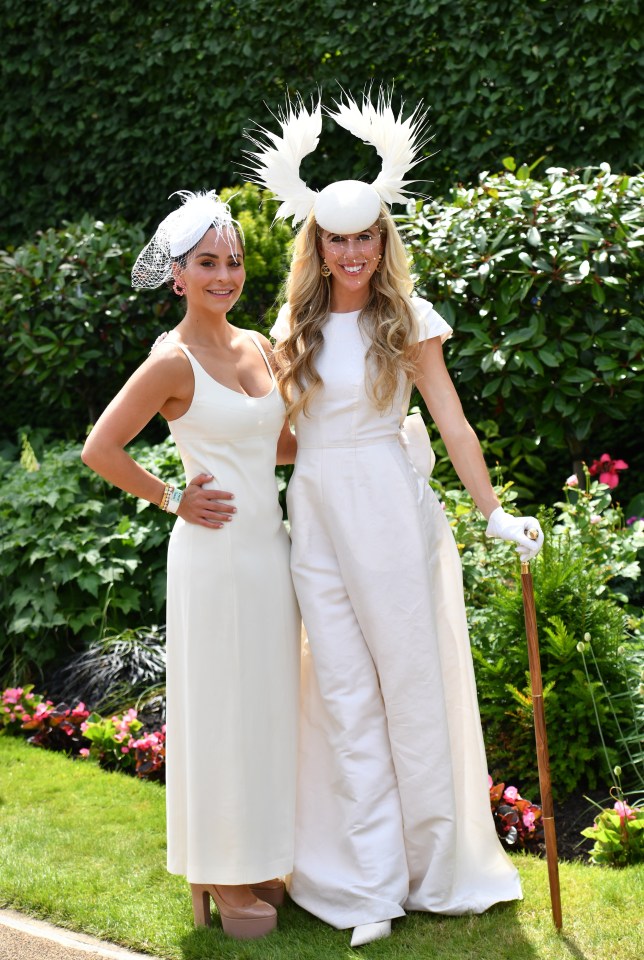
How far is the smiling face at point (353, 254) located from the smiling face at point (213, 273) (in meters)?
0.26

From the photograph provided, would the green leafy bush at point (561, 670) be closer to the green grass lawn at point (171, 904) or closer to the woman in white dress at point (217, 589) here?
the green grass lawn at point (171, 904)

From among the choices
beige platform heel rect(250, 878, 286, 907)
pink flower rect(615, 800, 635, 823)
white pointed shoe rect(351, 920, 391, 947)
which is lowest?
white pointed shoe rect(351, 920, 391, 947)

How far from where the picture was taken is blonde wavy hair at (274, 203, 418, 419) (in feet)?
10.1

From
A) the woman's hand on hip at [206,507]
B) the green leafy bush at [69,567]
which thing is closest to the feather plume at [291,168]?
the woman's hand on hip at [206,507]

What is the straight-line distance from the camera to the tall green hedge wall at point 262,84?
5797mm

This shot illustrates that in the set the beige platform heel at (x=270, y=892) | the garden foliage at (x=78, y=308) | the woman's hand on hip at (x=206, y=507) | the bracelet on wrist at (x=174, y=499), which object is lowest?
the beige platform heel at (x=270, y=892)

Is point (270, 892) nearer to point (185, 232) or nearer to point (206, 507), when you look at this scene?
point (206, 507)

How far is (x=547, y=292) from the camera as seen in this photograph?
15.5ft

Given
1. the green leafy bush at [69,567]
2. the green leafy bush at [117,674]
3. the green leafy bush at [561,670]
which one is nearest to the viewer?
the green leafy bush at [561,670]

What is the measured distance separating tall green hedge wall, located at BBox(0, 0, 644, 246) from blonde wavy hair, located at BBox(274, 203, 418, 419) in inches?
118

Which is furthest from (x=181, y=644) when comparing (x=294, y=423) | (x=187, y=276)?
(x=187, y=276)

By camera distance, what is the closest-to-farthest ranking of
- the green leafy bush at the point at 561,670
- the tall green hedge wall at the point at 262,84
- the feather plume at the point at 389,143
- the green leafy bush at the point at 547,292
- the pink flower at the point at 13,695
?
the feather plume at the point at 389,143 → the green leafy bush at the point at 561,670 → the green leafy bush at the point at 547,292 → the pink flower at the point at 13,695 → the tall green hedge wall at the point at 262,84

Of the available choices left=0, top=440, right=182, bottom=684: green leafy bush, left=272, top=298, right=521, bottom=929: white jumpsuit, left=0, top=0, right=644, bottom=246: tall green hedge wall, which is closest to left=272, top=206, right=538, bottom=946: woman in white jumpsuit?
left=272, top=298, right=521, bottom=929: white jumpsuit

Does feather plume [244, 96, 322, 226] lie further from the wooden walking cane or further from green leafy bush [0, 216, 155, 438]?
green leafy bush [0, 216, 155, 438]
